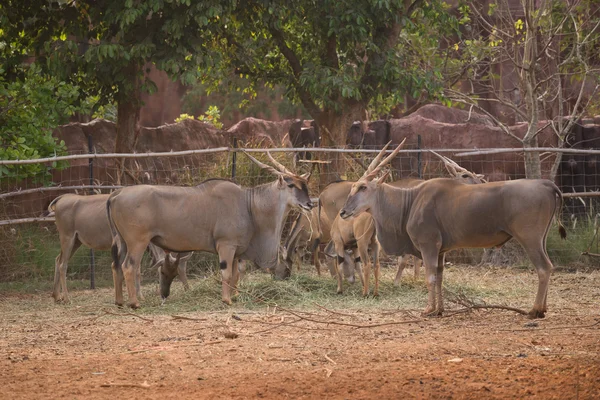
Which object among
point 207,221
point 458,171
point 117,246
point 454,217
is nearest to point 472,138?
point 458,171

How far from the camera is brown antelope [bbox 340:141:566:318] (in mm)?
8492

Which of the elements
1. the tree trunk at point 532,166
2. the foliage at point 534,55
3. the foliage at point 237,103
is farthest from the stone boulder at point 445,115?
the tree trunk at point 532,166

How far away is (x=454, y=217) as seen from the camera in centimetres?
892

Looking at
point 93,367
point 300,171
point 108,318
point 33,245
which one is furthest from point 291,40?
point 93,367

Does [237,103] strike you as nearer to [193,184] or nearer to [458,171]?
[193,184]

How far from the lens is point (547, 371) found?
5816 millimetres

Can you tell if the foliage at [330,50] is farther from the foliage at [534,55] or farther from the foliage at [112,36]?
the foliage at [534,55]

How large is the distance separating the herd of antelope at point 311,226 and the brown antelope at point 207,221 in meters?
0.01

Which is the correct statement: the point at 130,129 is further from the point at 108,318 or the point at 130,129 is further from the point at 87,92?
the point at 108,318

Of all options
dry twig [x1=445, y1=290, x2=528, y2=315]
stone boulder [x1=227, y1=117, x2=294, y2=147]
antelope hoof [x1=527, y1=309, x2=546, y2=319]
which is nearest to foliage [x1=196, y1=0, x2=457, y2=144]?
stone boulder [x1=227, y1=117, x2=294, y2=147]

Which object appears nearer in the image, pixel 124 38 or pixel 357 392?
pixel 357 392

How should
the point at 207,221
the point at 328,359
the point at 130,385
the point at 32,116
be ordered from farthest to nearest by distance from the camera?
the point at 32,116, the point at 207,221, the point at 328,359, the point at 130,385

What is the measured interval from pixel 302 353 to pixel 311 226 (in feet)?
16.0

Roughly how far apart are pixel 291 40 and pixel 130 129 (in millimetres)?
3088
